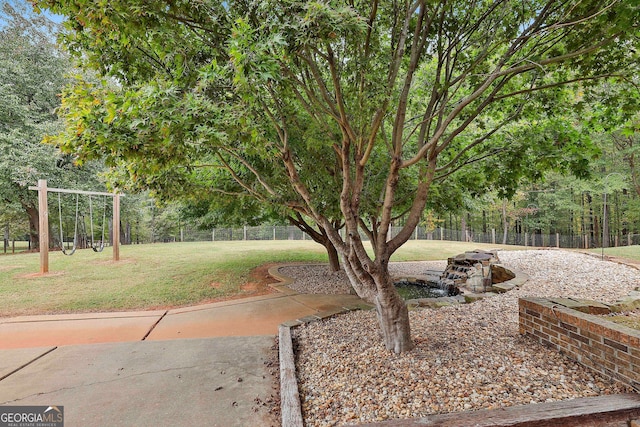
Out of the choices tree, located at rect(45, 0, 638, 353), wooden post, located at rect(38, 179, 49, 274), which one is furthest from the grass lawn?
tree, located at rect(45, 0, 638, 353)

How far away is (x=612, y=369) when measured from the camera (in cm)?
245

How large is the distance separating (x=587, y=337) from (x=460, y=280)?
17.2 ft

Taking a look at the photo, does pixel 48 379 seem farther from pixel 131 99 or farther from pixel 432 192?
pixel 432 192

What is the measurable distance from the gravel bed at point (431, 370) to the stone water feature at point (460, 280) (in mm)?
2606

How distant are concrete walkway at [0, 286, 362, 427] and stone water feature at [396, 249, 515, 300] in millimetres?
3040

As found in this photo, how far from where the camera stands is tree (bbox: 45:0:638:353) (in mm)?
2213

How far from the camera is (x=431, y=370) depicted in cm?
280

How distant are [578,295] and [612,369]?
3884 mm

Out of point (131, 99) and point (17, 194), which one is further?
point (17, 194)

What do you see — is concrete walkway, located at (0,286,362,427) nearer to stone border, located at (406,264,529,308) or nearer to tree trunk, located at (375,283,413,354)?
stone border, located at (406,264,529,308)

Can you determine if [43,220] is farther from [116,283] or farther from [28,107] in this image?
[28,107]

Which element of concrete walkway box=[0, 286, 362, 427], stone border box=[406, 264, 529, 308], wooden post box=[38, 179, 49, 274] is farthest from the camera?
wooden post box=[38, 179, 49, 274]

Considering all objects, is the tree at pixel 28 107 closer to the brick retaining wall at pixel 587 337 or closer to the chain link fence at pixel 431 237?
the chain link fence at pixel 431 237

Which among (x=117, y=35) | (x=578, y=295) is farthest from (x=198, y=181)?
(x=578, y=295)
